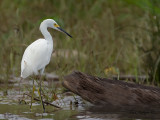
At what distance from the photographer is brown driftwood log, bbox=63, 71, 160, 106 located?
5098 millimetres

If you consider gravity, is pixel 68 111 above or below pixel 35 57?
below

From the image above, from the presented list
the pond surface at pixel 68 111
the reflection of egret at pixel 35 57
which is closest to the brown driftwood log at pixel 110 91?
the pond surface at pixel 68 111

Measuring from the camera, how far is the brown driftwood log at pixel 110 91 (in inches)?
201

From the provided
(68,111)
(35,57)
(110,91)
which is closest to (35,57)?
(35,57)

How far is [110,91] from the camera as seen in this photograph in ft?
16.9

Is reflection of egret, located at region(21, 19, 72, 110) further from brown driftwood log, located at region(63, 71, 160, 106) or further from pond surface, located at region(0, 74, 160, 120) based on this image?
brown driftwood log, located at region(63, 71, 160, 106)

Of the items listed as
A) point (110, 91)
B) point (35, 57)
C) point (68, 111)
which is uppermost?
point (35, 57)

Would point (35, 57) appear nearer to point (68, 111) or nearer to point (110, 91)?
point (68, 111)

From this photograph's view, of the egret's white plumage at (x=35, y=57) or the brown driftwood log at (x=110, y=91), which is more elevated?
the egret's white plumage at (x=35, y=57)

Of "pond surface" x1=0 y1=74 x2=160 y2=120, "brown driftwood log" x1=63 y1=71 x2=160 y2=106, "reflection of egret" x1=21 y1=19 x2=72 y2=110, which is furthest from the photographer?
"reflection of egret" x1=21 y1=19 x2=72 y2=110

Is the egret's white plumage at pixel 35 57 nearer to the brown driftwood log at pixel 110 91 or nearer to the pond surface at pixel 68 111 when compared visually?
the pond surface at pixel 68 111

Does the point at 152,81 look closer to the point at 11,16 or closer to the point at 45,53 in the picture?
the point at 45,53

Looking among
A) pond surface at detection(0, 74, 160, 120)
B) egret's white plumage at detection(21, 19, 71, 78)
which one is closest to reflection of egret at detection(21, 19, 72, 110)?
egret's white plumage at detection(21, 19, 71, 78)

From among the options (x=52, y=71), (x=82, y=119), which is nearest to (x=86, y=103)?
(x=82, y=119)
